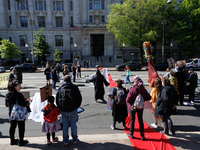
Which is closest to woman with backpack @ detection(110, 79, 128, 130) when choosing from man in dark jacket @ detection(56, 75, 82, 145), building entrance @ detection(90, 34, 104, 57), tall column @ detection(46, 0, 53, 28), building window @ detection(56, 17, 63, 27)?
man in dark jacket @ detection(56, 75, 82, 145)

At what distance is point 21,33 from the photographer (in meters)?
38.7

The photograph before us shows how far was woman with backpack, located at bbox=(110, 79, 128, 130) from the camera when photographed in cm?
466

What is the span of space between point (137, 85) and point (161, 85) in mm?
1087

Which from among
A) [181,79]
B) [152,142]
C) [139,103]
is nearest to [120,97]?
[139,103]

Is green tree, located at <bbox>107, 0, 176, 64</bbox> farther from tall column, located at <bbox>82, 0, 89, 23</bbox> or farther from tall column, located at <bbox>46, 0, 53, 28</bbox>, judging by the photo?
tall column, located at <bbox>46, 0, 53, 28</bbox>

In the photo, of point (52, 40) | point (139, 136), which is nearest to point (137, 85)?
point (139, 136)

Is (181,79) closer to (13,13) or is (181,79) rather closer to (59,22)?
(59,22)

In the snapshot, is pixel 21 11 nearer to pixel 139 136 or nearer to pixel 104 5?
pixel 104 5

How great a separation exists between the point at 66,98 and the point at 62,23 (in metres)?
40.1

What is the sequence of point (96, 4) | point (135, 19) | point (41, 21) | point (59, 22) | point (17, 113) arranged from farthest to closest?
point (59, 22)
point (41, 21)
point (96, 4)
point (135, 19)
point (17, 113)

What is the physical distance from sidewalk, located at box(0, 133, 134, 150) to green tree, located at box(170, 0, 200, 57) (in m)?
29.2

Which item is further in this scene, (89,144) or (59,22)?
(59,22)

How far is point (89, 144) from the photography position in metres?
4.18

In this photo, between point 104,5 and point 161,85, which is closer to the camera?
point 161,85
